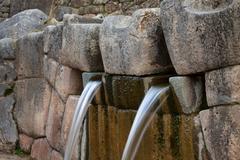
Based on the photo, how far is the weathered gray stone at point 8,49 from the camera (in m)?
5.91

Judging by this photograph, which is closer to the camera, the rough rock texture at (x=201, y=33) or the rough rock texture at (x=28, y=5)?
the rough rock texture at (x=201, y=33)

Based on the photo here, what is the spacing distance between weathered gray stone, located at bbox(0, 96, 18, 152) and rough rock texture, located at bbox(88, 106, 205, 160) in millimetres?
1796

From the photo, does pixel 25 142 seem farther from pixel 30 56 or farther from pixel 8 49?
pixel 8 49

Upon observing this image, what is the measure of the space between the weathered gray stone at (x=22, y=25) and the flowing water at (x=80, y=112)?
2075 millimetres

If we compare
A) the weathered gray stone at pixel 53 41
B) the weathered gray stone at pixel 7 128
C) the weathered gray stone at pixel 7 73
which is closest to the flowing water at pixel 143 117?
the weathered gray stone at pixel 53 41

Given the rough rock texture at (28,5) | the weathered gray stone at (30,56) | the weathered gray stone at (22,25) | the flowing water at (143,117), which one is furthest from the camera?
the rough rock texture at (28,5)

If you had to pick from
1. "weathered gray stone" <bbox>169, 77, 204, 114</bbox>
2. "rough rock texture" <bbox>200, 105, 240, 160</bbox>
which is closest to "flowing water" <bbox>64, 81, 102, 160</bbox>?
"weathered gray stone" <bbox>169, 77, 204, 114</bbox>

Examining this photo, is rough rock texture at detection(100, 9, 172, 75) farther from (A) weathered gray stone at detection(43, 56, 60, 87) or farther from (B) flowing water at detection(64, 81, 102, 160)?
(A) weathered gray stone at detection(43, 56, 60, 87)

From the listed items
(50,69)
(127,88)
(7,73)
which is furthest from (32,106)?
(127,88)

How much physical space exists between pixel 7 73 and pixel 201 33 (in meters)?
3.60

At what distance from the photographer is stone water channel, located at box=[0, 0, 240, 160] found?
2795mm

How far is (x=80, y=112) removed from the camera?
4230 millimetres

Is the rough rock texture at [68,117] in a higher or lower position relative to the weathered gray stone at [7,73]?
lower

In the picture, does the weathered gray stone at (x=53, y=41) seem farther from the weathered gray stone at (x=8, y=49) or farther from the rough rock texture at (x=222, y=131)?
the rough rock texture at (x=222, y=131)
